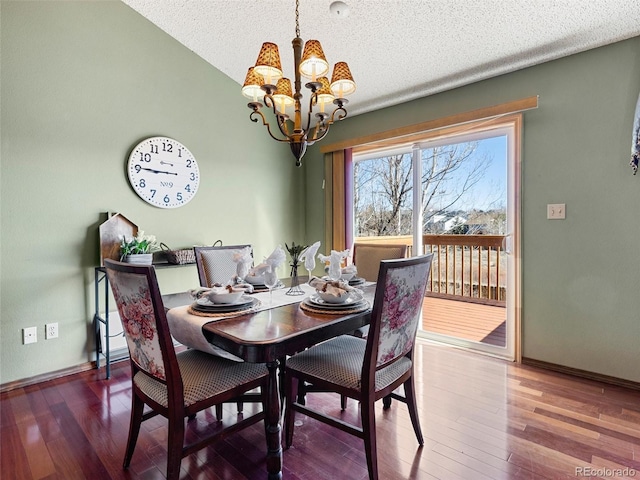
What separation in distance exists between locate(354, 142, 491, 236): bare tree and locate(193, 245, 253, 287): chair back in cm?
179

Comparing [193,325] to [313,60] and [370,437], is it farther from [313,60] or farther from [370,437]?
[313,60]

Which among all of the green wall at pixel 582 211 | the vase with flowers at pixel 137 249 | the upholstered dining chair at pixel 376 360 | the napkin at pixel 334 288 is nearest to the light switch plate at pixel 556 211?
the green wall at pixel 582 211

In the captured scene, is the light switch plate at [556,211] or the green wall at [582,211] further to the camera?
the light switch plate at [556,211]

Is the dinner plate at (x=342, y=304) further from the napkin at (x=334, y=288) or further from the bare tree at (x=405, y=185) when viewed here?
the bare tree at (x=405, y=185)

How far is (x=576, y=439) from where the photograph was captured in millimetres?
1778

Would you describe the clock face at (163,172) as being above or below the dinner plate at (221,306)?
above

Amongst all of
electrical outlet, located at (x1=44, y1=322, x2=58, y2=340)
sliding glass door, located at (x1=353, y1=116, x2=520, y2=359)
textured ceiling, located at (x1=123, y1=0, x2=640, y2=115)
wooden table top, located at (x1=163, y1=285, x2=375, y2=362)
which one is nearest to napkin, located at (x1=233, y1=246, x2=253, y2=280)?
wooden table top, located at (x1=163, y1=285, x2=375, y2=362)

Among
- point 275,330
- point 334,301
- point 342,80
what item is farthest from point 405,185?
point 275,330

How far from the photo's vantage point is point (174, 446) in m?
1.33

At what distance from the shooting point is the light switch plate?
2.55m

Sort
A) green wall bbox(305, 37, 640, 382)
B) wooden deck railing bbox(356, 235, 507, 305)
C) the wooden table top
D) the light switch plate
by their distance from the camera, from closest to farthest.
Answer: the wooden table top, green wall bbox(305, 37, 640, 382), the light switch plate, wooden deck railing bbox(356, 235, 507, 305)

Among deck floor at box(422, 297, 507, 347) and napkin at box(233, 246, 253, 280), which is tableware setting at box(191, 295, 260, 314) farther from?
deck floor at box(422, 297, 507, 347)

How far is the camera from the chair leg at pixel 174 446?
4.34ft

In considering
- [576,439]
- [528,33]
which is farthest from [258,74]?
[576,439]
